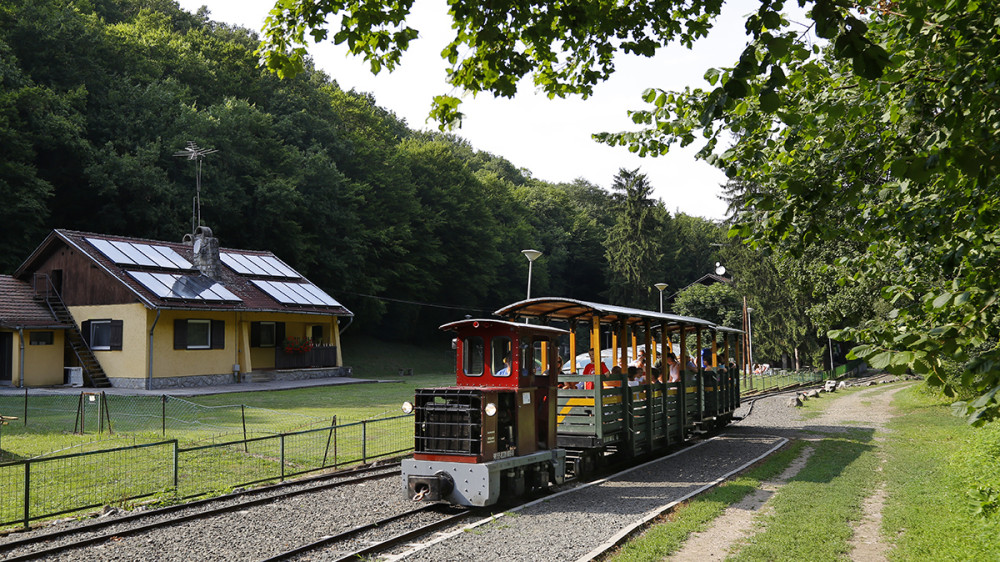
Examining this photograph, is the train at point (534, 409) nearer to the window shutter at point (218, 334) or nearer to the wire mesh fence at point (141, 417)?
the wire mesh fence at point (141, 417)

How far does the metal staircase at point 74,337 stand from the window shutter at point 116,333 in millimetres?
995

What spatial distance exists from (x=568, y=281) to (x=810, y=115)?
235 ft

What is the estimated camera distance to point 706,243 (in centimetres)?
8319

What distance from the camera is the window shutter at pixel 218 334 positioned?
30609mm

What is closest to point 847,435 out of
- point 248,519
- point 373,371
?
point 248,519


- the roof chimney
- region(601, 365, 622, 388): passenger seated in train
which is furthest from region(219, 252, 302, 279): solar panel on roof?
region(601, 365, 622, 388): passenger seated in train

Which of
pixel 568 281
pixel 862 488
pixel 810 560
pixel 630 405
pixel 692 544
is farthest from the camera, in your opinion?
pixel 568 281

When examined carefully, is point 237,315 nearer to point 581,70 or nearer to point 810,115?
point 581,70

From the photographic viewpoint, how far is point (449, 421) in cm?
1068

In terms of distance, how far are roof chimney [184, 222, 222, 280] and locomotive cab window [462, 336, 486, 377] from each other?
77.2 feet

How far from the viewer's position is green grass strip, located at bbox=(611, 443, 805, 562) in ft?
26.5

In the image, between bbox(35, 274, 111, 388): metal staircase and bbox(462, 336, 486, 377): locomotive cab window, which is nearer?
bbox(462, 336, 486, 377): locomotive cab window

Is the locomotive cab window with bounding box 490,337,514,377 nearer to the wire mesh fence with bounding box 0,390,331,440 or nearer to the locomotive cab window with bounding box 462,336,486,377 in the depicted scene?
the locomotive cab window with bounding box 462,336,486,377

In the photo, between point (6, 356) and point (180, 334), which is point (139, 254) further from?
point (6, 356)
